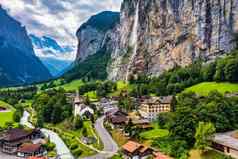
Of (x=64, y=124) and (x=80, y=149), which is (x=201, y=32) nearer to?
(x=64, y=124)

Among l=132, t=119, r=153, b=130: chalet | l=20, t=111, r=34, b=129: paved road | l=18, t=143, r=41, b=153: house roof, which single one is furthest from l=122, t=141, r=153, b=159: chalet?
l=20, t=111, r=34, b=129: paved road

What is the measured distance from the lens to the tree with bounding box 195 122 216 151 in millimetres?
55719

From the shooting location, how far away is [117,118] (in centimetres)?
Answer: 8650

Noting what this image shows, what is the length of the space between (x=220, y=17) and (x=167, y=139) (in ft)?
259

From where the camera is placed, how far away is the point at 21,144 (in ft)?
268

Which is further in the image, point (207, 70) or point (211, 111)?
point (207, 70)

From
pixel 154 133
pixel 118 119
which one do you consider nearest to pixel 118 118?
pixel 118 119

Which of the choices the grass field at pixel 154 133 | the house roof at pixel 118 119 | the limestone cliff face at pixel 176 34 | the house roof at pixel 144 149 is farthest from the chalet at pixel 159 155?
the limestone cliff face at pixel 176 34

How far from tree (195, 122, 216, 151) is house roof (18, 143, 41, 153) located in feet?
110

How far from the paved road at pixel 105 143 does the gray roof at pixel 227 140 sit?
18.1 meters

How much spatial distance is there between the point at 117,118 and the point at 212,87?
29.0 meters

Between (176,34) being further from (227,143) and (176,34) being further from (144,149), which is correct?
(227,143)

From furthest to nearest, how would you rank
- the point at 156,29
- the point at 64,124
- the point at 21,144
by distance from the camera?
the point at 156,29
the point at 64,124
the point at 21,144

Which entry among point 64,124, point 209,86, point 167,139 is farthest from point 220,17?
point 167,139
